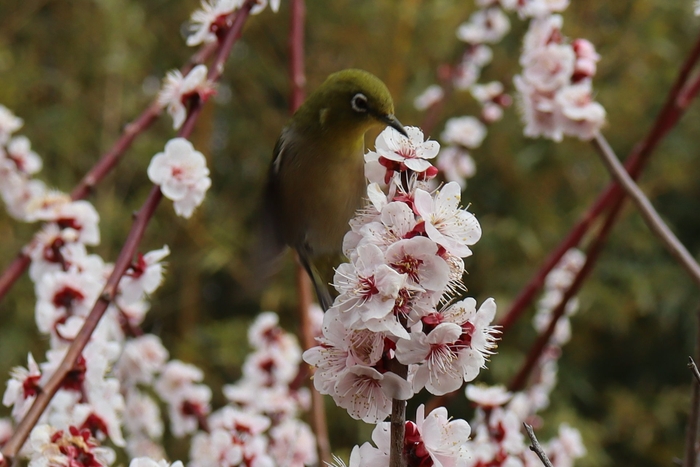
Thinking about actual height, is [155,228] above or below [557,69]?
above

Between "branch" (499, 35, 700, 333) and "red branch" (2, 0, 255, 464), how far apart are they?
0.50 metres

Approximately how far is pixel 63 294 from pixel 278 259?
275 mm

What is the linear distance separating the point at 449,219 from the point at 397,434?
0.16m

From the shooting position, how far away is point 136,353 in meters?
1.22

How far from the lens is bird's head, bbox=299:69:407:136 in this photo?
0.87 m

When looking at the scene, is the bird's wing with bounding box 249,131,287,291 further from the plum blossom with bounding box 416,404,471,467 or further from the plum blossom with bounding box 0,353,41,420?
the plum blossom with bounding box 416,404,471,467

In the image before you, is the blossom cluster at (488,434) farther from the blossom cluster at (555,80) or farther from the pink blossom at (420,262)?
the blossom cluster at (555,80)

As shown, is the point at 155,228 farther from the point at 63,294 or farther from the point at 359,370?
the point at 359,370

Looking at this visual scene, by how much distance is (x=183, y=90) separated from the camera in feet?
2.79

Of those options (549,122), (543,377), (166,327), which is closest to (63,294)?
(549,122)

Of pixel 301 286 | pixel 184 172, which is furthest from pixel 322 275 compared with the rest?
pixel 301 286

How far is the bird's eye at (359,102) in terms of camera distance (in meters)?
0.89

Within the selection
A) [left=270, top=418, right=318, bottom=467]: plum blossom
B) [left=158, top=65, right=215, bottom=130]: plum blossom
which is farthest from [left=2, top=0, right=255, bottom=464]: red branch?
[left=270, top=418, right=318, bottom=467]: plum blossom

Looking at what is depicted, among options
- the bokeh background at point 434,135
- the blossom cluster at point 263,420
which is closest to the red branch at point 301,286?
the blossom cluster at point 263,420
